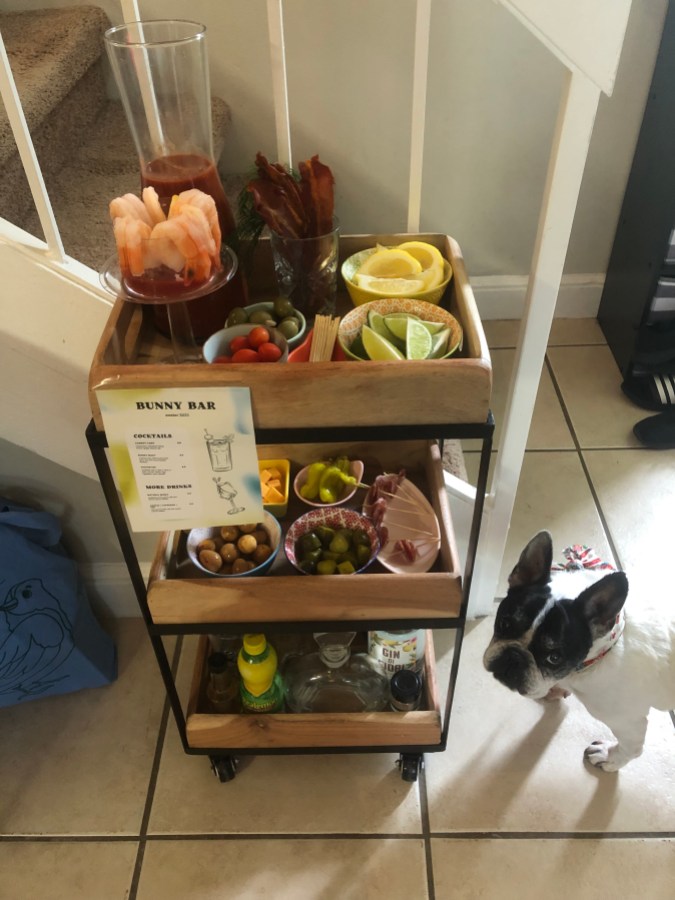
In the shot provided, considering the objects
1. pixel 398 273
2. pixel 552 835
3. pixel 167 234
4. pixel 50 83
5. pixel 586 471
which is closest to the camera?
pixel 167 234

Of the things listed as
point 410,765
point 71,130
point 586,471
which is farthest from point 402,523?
point 71,130

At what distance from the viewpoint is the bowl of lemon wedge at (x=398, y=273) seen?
0.91 metres

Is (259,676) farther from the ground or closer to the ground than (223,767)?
farther from the ground

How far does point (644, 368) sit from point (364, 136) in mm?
943

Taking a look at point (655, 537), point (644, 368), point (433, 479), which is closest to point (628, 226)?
point (644, 368)

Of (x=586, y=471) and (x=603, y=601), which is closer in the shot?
(x=603, y=601)

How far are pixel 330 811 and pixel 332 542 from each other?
1.69 feet

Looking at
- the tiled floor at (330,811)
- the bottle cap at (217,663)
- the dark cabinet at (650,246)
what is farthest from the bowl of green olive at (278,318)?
the dark cabinet at (650,246)

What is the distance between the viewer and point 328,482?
106cm

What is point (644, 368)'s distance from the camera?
192 cm

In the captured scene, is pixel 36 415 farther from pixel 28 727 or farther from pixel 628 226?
pixel 628 226

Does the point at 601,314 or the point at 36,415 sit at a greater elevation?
the point at 36,415

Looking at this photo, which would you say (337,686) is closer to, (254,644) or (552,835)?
(254,644)

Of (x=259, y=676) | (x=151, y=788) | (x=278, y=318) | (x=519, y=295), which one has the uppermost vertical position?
(x=278, y=318)
